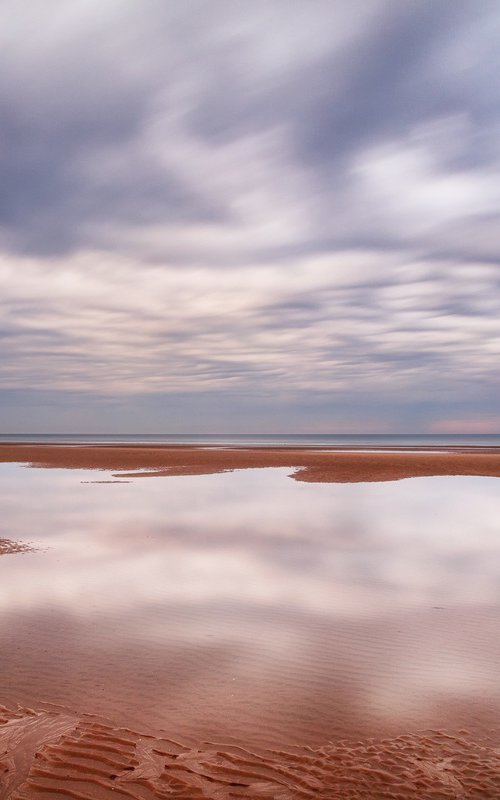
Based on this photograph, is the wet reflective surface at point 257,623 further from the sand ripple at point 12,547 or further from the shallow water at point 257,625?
the sand ripple at point 12,547

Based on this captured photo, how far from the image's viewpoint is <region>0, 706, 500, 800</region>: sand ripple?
170 inches

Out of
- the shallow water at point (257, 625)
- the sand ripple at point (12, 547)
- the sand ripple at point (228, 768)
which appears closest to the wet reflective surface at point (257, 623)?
the shallow water at point (257, 625)

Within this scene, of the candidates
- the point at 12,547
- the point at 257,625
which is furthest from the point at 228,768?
the point at 12,547

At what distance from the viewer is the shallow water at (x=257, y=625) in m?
5.50

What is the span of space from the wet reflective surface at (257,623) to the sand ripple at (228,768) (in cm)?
26

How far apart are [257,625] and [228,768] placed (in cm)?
320

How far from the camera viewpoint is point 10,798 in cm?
420

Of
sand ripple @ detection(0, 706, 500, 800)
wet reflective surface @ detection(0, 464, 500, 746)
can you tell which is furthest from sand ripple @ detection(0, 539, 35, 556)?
sand ripple @ detection(0, 706, 500, 800)

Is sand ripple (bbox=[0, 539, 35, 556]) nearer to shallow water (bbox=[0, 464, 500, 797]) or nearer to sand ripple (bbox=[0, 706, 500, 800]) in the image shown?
shallow water (bbox=[0, 464, 500, 797])

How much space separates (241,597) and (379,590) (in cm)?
225

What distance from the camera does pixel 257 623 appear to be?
7.84 metres

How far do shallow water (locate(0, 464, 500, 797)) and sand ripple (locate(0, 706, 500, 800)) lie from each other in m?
0.20

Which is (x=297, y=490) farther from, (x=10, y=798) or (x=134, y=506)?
(x=10, y=798)

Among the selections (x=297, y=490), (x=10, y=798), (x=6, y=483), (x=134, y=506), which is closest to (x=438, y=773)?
(x=10, y=798)
